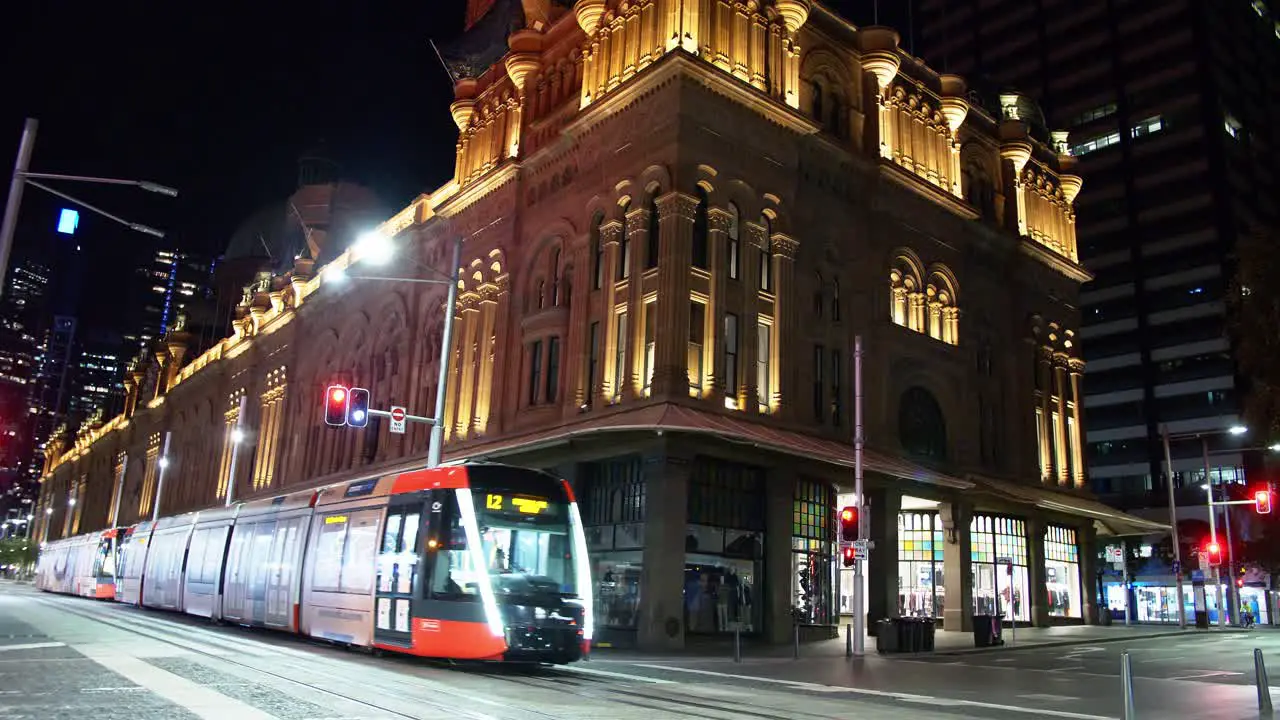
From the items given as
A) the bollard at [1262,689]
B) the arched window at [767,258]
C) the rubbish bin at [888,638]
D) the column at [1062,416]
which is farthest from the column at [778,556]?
the column at [1062,416]

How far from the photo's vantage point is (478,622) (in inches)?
632

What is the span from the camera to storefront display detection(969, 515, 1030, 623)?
4109 cm

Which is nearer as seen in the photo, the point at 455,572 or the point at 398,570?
the point at 455,572

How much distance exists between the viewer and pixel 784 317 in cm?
3378

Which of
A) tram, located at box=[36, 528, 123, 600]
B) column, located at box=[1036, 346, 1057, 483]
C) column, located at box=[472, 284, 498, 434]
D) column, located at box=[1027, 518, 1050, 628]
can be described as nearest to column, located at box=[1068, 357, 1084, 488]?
column, located at box=[1036, 346, 1057, 483]

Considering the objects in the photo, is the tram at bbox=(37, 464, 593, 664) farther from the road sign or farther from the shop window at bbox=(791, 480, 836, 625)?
the shop window at bbox=(791, 480, 836, 625)

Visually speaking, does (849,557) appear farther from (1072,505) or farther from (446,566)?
(1072,505)

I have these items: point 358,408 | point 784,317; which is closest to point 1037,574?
point 784,317

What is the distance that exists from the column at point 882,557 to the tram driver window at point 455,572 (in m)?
22.0

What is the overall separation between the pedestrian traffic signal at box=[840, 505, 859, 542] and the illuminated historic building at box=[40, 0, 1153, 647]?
4.45 metres

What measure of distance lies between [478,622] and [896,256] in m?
28.7

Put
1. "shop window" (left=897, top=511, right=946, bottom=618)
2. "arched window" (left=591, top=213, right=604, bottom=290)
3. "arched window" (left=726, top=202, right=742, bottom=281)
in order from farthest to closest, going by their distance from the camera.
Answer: "shop window" (left=897, top=511, right=946, bottom=618) < "arched window" (left=591, top=213, right=604, bottom=290) < "arched window" (left=726, top=202, right=742, bottom=281)

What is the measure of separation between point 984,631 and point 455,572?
19985 millimetres

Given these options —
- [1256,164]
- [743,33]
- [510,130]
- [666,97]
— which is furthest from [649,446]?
[1256,164]
